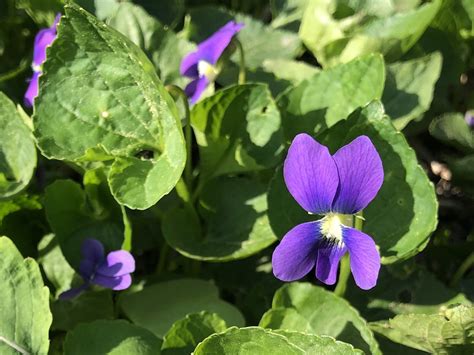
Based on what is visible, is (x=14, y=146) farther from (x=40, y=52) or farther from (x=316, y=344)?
(x=316, y=344)

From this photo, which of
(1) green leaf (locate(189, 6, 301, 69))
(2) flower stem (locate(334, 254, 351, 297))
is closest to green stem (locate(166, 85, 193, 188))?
(2) flower stem (locate(334, 254, 351, 297))

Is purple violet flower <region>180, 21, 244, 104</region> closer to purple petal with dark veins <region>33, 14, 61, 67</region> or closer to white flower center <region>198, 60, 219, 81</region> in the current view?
white flower center <region>198, 60, 219, 81</region>

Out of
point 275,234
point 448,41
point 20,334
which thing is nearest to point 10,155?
point 20,334

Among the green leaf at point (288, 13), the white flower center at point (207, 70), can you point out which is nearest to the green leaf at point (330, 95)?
the white flower center at point (207, 70)

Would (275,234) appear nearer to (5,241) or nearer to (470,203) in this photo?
(5,241)

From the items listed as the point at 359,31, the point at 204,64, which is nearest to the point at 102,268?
the point at 204,64

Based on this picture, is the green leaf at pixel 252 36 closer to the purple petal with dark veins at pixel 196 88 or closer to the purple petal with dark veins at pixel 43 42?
the purple petal with dark veins at pixel 196 88

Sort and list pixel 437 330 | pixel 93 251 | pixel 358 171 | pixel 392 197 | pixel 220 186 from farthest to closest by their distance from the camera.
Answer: pixel 220 186
pixel 93 251
pixel 392 197
pixel 437 330
pixel 358 171
